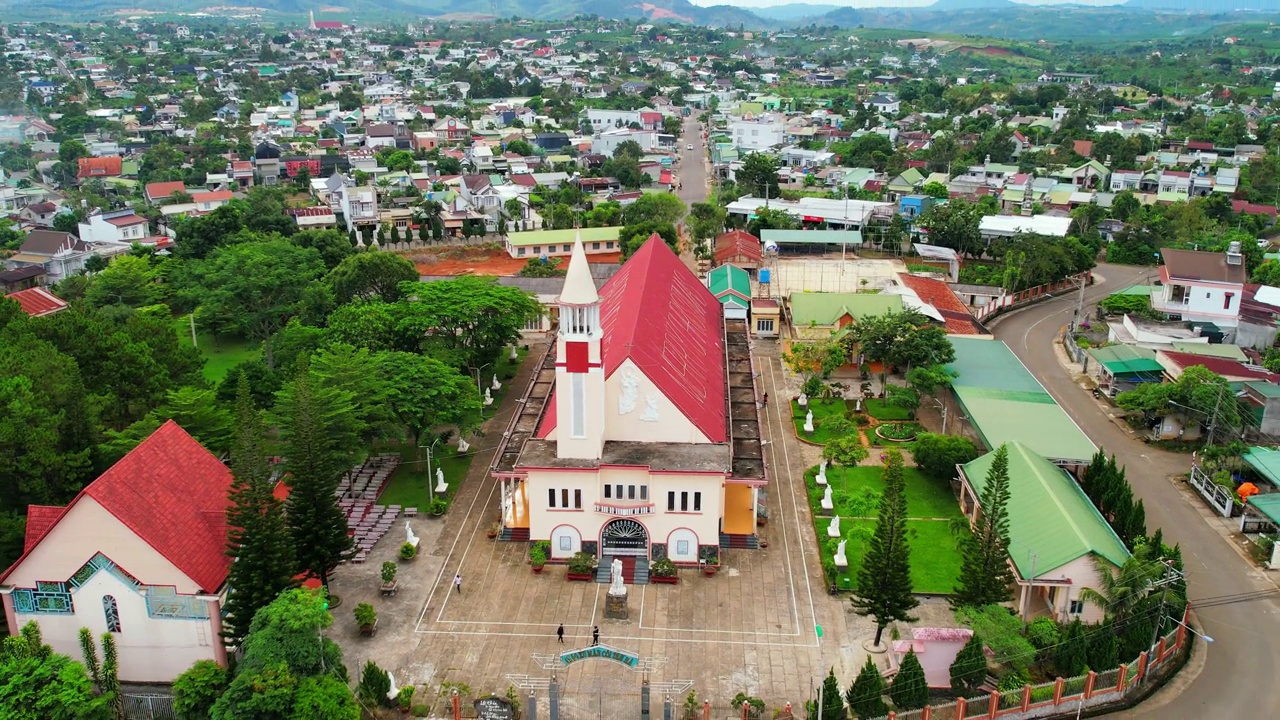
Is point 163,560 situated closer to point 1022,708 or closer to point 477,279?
point 1022,708

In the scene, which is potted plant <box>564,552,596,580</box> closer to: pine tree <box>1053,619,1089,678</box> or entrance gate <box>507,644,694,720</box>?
entrance gate <box>507,644,694,720</box>

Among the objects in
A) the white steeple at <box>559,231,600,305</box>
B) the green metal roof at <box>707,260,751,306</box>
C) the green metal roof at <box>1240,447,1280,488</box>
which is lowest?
the green metal roof at <box>1240,447,1280,488</box>

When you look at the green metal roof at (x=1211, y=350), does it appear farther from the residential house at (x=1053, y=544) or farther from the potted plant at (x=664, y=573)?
the potted plant at (x=664, y=573)

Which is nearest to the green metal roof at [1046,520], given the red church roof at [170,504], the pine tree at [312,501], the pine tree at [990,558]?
the pine tree at [990,558]

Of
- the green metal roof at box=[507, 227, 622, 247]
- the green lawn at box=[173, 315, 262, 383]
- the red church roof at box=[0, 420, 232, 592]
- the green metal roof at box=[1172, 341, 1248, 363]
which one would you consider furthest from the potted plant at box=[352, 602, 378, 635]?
the green metal roof at box=[507, 227, 622, 247]

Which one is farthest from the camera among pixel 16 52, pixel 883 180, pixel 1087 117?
pixel 16 52

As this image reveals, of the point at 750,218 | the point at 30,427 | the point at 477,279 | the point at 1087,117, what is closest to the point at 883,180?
the point at 750,218

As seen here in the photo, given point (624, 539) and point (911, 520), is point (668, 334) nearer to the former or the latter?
point (624, 539)
